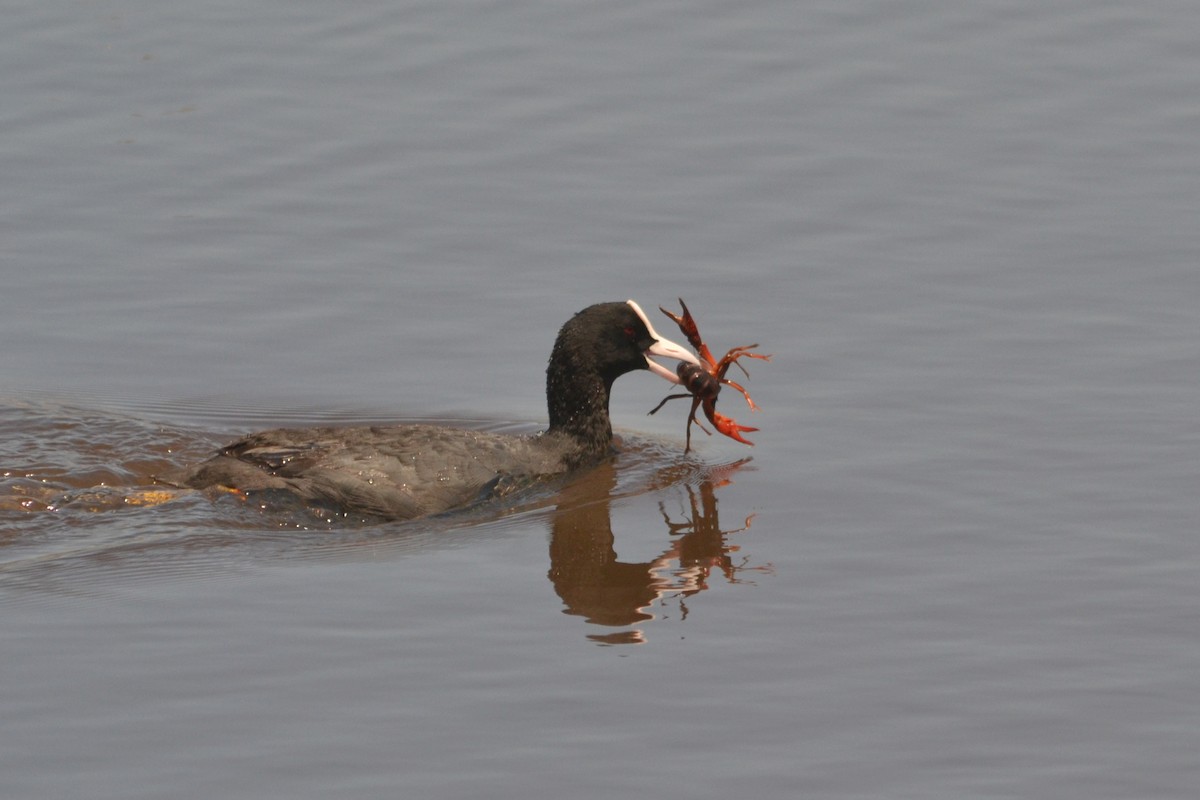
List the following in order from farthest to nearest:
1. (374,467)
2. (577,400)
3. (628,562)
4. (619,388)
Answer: (619,388) → (577,400) → (374,467) → (628,562)

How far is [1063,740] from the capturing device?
6.86 meters

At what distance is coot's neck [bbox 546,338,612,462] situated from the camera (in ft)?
34.8

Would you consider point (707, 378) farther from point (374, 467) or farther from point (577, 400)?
point (374, 467)

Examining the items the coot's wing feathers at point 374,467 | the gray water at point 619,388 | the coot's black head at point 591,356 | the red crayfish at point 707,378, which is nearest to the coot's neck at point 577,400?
the coot's black head at point 591,356

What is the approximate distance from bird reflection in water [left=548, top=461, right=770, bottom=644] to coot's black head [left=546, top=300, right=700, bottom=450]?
15.3 inches

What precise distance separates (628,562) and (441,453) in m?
1.32

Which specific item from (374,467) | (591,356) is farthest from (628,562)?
(591,356)

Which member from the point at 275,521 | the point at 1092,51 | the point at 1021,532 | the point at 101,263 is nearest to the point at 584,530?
the point at 275,521

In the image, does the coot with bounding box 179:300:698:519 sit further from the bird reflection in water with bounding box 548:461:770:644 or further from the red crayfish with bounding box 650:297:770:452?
the bird reflection in water with bounding box 548:461:770:644

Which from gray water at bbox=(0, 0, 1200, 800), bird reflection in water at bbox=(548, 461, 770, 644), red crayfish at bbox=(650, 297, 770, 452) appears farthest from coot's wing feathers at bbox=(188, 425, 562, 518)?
red crayfish at bbox=(650, 297, 770, 452)

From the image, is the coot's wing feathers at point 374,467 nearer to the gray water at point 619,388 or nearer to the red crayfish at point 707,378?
the gray water at point 619,388

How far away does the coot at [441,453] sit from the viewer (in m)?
9.80

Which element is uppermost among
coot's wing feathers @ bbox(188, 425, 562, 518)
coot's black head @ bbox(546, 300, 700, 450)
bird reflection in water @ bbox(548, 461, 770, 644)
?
coot's black head @ bbox(546, 300, 700, 450)

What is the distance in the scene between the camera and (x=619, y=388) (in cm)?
1198
